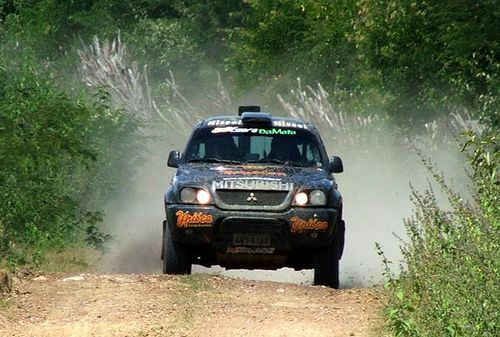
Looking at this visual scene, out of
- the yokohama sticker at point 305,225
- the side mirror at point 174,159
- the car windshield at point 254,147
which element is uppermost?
the car windshield at point 254,147

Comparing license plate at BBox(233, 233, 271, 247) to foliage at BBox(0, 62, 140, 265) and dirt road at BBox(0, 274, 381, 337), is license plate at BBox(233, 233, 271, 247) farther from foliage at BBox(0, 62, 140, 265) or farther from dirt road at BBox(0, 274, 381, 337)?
foliage at BBox(0, 62, 140, 265)

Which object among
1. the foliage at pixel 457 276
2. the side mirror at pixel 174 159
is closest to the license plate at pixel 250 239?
the side mirror at pixel 174 159

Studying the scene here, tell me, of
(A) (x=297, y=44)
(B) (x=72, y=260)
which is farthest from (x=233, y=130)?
(A) (x=297, y=44)

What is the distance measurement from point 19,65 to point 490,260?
1693 centimetres

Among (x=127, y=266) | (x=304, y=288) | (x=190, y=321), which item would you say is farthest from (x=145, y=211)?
(x=190, y=321)

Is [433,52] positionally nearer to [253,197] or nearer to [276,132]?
[276,132]

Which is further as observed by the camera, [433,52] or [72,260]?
[433,52]

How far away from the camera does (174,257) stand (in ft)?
53.1

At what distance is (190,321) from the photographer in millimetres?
12656

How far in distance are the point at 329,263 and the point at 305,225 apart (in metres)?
0.73

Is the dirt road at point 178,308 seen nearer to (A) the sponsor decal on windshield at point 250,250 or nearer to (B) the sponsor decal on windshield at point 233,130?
(A) the sponsor decal on windshield at point 250,250

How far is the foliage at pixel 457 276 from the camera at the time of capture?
10117 millimetres

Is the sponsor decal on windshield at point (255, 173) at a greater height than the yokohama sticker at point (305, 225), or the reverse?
the sponsor decal on windshield at point (255, 173)

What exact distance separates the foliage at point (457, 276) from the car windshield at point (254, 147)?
4.09 meters
